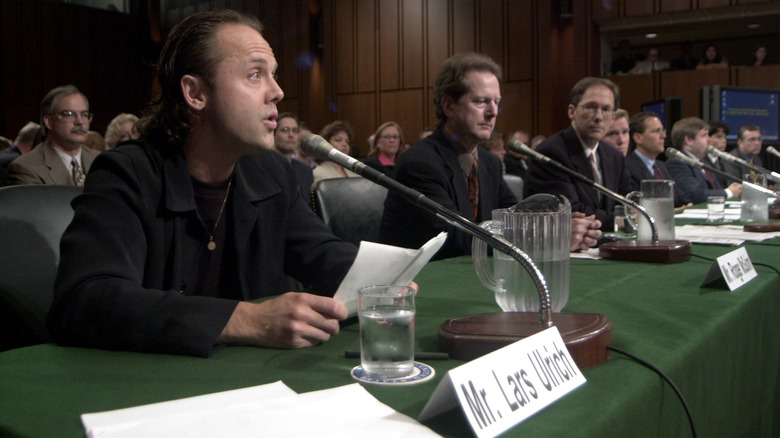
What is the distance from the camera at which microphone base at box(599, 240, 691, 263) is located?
1691mm

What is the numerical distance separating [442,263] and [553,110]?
7.31 meters

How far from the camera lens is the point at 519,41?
28.8ft

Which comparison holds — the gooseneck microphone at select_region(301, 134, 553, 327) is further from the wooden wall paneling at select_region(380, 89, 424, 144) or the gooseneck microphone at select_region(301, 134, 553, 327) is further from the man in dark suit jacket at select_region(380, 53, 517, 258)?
the wooden wall paneling at select_region(380, 89, 424, 144)

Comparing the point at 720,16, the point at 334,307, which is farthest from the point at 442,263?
the point at 720,16

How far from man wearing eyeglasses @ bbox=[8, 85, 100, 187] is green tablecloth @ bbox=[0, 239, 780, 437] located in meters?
3.26

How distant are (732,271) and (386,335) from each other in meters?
0.92

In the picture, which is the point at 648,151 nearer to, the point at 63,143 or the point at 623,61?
the point at 63,143

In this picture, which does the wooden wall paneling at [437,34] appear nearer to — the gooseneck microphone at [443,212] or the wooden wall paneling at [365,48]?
the wooden wall paneling at [365,48]

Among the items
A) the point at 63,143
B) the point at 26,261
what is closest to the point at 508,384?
the point at 26,261

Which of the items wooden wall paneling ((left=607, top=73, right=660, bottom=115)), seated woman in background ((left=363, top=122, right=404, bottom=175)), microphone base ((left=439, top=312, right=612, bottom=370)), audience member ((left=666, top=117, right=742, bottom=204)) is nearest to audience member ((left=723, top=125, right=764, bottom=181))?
audience member ((left=666, top=117, right=742, bottom=204))

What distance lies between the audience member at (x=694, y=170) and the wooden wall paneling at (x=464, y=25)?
3.94 metres

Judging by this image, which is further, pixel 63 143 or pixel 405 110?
pixel 405 110

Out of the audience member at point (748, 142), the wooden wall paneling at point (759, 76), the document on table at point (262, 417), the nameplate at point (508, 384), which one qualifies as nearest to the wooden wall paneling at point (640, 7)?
the wooden wall paneling at point (759, 76)

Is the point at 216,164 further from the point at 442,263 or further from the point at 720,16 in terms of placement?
the point at 720,16
